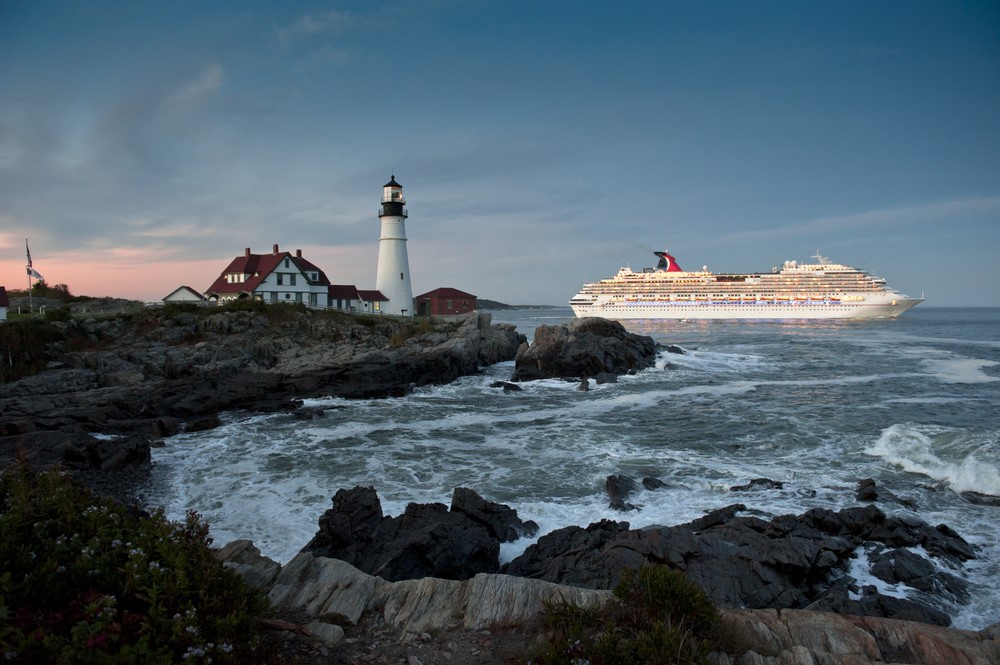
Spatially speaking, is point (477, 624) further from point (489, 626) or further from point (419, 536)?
point (419, 536)

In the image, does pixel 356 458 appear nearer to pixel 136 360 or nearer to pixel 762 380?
pixel 136 360

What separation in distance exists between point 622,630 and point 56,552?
4.79 m

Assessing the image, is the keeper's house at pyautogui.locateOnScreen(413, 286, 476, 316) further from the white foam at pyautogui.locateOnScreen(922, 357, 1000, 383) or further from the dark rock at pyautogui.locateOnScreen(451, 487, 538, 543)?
the dark rock at pyautogui.locateOnScreen(451, 487, 538, 543)

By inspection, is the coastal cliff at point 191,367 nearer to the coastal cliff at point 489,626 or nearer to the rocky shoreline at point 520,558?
the rocky shoreline at point 520,558

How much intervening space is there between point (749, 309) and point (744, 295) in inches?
95.8

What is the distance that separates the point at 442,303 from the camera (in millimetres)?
60812

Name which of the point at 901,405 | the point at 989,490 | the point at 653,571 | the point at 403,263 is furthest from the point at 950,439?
the point at 403,263

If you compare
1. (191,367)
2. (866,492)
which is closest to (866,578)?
(866,492)

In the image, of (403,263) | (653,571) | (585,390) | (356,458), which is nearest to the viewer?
(653,571)

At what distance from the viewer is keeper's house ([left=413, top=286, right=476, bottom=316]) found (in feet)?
199

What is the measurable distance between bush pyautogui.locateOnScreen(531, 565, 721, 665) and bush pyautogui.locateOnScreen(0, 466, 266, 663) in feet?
8.25

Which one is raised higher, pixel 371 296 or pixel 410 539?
pixel 371 296

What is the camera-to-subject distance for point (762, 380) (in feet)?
99.2

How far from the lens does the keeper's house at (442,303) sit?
2389 inches
